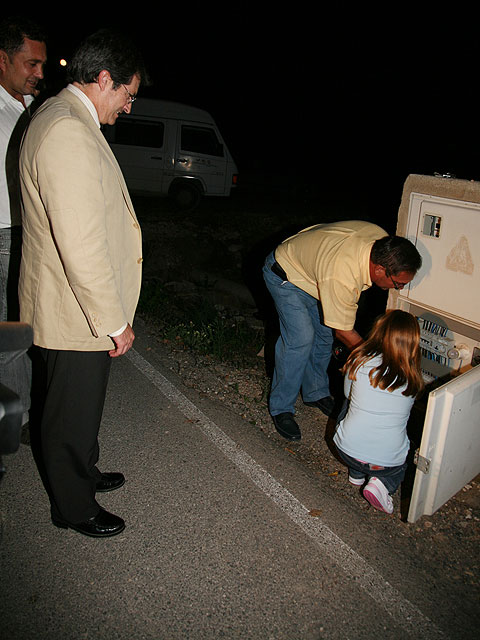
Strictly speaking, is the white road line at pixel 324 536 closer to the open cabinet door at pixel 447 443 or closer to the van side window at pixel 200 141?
the open cabinet door at pixel 447 443

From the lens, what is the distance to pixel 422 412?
4012 millimetres

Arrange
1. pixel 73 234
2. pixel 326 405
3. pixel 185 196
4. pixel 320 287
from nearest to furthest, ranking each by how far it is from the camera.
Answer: pixel 73 234, pixel 320 287, pixel 326 405, pixel 185 196

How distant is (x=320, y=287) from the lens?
3375 mm

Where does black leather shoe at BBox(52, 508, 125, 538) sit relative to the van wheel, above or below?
below

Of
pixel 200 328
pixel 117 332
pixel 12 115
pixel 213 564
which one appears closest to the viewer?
pixel 117 332

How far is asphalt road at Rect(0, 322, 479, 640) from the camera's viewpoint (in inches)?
93.4

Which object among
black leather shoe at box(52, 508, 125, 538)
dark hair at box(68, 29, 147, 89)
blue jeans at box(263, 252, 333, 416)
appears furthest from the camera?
blue jeans at box(263, 252, 333, 416)

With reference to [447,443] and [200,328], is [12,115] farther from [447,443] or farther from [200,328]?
[447,443]

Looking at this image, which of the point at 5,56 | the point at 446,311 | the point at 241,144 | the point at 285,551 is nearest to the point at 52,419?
the point at 285,551

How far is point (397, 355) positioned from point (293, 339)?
0.97 metres

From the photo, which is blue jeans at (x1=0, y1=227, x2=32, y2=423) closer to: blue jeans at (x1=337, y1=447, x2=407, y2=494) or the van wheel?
blue jeans at (x1=337, y1=447, x2=407, y2=494)

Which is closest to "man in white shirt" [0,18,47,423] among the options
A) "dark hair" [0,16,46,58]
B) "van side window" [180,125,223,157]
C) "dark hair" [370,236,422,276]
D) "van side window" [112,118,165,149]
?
"dark hair" [0,16,46,58]

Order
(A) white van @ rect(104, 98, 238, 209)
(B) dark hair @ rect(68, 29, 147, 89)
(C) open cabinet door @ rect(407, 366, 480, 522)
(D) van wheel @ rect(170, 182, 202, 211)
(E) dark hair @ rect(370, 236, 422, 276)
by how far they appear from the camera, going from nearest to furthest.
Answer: (B) dark hair @ rect(68, 29, 147, 89)
(C) open cabinet door @ rect(407, 366, 480, 522)
(E) dark hair @ rect(370, 236, 422, 276)
(A) white van @ rect(104, 98, 238, 209)
(D) van wheel @ rect(170, 182, 202, 211)

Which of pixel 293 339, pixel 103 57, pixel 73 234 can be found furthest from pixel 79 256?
pixel 293 339
